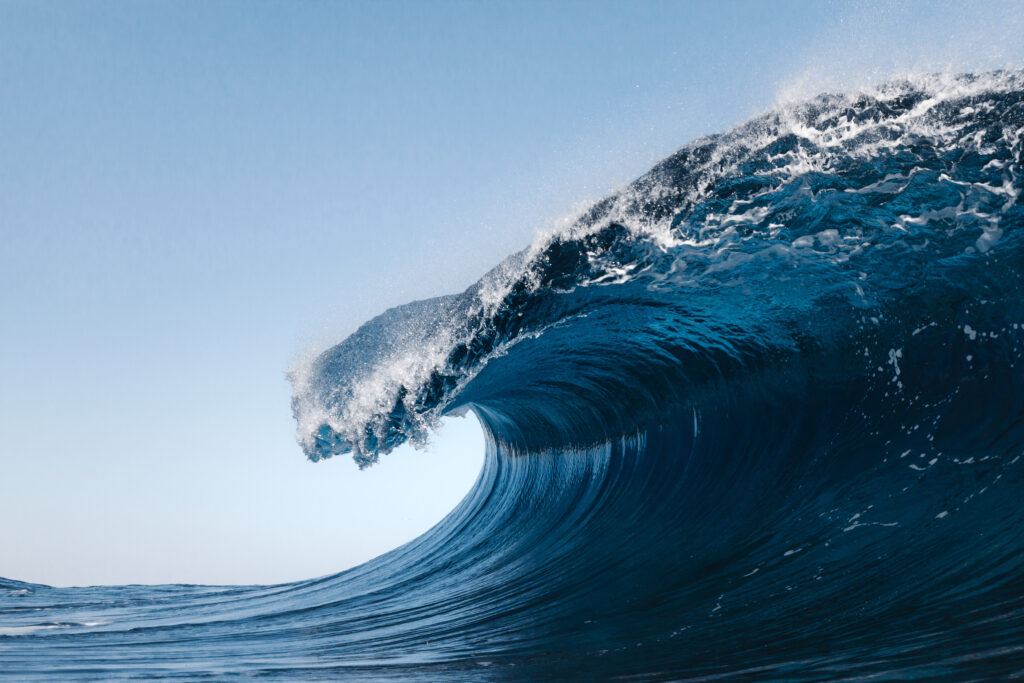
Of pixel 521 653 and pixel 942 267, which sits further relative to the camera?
pixel 942 267

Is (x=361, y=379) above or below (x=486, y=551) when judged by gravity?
above

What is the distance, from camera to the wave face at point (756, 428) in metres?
3.30

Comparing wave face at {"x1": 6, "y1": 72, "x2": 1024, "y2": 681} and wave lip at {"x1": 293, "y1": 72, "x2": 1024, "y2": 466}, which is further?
wave lip at {"x1": 293, "y1": 72, "x2": 1024, "y2": 466}

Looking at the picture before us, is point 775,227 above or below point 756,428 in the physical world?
above

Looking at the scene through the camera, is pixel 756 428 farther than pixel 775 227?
Yes

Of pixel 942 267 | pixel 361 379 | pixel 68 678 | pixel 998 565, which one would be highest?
pixel 361 379

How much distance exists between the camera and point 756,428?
16.5 feet

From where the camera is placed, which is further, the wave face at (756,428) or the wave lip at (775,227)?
the wave lip at (775,227)

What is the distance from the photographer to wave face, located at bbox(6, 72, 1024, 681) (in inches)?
130

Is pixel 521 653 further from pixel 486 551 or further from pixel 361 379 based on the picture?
pixel 361 379

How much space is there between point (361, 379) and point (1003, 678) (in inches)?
203

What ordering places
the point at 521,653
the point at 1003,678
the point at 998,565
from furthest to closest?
the point at 521,653 → the point at 998,565 → the point at 1003,678

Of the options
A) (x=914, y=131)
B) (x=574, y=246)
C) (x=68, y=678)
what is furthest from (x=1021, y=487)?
(x=68, y=678)

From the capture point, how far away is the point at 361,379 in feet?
21.3
